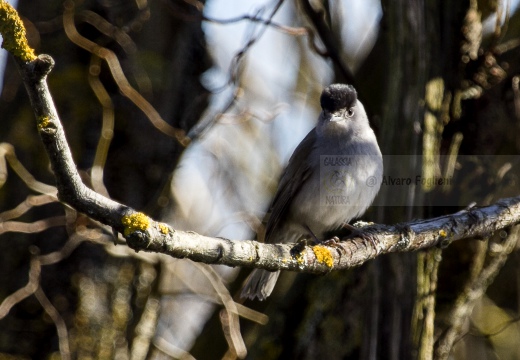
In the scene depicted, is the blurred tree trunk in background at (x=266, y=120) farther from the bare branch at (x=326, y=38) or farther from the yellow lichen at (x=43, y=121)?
the yellow lichen at (x=43, y=121)

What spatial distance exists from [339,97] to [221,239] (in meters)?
2.24

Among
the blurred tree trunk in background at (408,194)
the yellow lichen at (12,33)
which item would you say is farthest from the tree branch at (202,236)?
the blurred tree trunk in background at (408,194)

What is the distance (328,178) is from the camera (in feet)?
14.1

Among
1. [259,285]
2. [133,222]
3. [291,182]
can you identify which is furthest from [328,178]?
[133,222]

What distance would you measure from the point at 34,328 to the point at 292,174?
202 cm

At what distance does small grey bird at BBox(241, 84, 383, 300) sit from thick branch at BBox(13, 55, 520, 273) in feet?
2.59

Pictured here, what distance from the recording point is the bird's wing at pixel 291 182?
4.45 meters

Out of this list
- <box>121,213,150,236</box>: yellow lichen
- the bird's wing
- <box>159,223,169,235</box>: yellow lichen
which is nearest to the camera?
<box>121,213,150,236</box>: yellow lichen

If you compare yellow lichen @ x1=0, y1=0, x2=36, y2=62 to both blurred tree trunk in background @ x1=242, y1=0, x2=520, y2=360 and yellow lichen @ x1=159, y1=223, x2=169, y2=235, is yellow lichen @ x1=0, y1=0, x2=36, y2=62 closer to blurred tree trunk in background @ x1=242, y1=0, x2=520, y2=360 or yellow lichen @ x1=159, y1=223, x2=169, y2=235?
yellow lichen @ x1=159, y1=223, x2=169, y2=235

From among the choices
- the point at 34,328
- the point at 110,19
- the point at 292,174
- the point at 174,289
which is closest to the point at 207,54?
the point at 110,19

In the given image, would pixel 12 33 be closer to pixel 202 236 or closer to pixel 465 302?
pixel 202 236

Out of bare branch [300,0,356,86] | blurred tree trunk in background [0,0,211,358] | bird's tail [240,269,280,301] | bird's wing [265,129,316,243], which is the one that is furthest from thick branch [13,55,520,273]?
blurred tree trunk in background [0,0,211,358]

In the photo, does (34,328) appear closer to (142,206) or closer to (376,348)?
(142,206)

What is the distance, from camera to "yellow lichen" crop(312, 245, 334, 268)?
274cm
